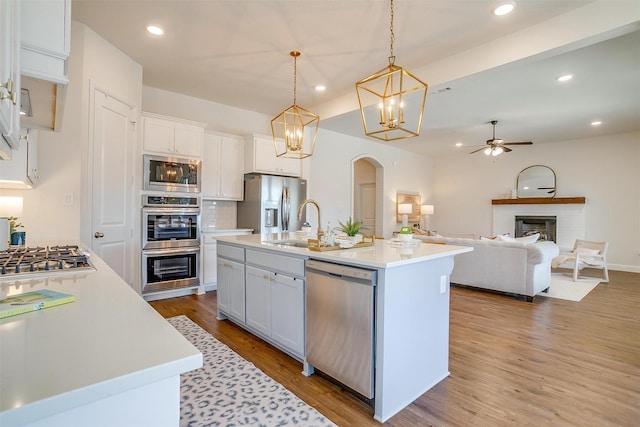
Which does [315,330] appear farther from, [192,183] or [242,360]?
[192,183]

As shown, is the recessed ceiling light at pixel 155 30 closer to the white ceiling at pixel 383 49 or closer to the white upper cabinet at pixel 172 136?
the white ceiling at pixel 383 49

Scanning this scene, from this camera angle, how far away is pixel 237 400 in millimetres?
1989

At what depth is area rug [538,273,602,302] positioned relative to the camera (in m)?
4.54

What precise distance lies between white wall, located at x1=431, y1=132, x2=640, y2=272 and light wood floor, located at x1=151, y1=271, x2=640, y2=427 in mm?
3537

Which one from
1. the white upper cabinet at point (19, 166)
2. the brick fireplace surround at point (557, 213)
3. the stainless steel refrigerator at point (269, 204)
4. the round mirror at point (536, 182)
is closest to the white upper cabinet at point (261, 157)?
the stainless steel refrigerator at point (269, 204)

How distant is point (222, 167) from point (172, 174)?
2.93 ft

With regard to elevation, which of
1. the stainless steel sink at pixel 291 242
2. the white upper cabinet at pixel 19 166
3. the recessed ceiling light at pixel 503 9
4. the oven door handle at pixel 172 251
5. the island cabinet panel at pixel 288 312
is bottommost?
the island cabinet panel at pixel 288 312

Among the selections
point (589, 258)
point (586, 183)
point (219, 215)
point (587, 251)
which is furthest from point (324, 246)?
point (586, 183)

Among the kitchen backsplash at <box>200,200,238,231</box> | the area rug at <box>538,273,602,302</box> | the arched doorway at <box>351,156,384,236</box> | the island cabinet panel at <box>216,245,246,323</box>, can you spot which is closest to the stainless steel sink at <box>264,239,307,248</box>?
Result: the island cabinet panel at <box>216,245,246,323</box>

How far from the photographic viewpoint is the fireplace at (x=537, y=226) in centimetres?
738

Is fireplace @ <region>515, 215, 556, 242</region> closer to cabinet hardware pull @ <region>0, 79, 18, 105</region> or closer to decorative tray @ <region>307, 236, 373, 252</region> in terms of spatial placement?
decorative tray @ <region>307, 236, 373, 252</region>

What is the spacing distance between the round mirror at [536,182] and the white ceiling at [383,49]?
234 centimetres

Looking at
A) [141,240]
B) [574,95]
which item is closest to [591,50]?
[574,95]

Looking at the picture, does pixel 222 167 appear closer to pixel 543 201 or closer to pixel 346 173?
pixel 346 173
